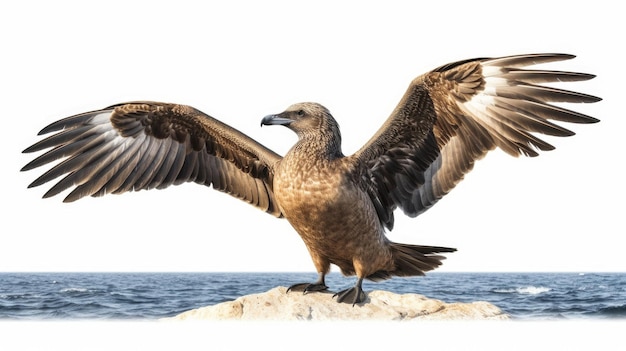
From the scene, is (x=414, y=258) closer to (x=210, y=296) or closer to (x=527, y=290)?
(x=210, y=296)

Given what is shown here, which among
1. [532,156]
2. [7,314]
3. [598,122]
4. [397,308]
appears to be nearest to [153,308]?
[7,314]

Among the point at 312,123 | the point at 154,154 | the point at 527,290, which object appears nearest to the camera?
the point at 312,123

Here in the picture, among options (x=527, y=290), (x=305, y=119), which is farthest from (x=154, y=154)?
(x=527, y=290)

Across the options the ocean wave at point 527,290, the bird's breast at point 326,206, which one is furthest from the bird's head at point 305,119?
the ocean wave at point 527,290

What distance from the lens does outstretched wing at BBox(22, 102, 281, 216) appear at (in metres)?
9.77

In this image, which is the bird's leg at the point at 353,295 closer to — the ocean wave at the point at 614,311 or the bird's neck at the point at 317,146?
the bird's neck at the point at 317,146

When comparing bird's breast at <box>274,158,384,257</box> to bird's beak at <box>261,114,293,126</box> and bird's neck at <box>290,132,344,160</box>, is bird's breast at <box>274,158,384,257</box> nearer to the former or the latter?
bird's neck at <box>290,132,344,160</box>

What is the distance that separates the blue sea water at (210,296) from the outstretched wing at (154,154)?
5.27 ft

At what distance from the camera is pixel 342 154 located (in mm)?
9266

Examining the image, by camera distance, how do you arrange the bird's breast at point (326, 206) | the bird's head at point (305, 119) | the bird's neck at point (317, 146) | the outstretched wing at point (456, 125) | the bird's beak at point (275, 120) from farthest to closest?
the bird's beak at point (275, 120) → the bird's head at point (305, 119) → the bird's neck at point (317, 146) → the bird's breast at point (326, 206) → the outstretched wing at point (456, 125)

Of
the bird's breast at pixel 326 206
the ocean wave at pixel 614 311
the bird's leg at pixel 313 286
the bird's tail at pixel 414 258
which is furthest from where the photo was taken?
the ocean wave at pixel 614 311

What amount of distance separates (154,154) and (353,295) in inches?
128

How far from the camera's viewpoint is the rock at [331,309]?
29.3 ft

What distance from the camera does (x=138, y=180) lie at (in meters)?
10.1
